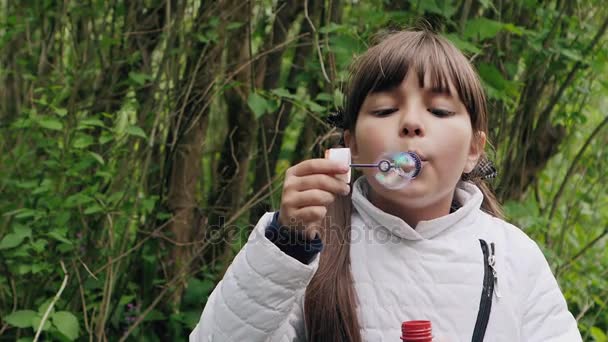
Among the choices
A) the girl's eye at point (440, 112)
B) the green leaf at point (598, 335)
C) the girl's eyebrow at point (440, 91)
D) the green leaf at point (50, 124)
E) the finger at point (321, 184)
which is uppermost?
the girl's eyebrow at point (440, 91)

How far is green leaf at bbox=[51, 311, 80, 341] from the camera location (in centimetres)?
233

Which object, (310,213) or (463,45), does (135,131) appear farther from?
(310,213)

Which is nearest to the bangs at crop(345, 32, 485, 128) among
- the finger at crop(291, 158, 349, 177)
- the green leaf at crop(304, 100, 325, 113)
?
the finger at crop(291, 158, 349, 177)

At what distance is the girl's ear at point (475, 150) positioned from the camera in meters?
1.63

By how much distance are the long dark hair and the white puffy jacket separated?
0.02 meters

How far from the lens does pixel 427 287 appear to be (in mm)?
1472

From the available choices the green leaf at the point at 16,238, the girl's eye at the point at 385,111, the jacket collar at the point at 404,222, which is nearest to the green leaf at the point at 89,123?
the green leaf at the point at 16,238

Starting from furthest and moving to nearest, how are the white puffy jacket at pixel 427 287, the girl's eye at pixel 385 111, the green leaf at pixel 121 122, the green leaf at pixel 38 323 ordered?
the green leaf at pixel 121 122 < the green leaf at pixel 38 323 < the girl's eye at pixel 385 111 < the white puffy jacket at pixel 427 287

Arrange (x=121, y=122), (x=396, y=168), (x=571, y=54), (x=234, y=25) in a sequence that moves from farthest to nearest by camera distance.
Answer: (x=121, y=122) < (x=234, y=25) < (x=571, y=54) < (x=396, y=168)

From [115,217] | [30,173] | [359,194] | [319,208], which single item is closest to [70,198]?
[115,217]

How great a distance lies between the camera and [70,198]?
8.45ft

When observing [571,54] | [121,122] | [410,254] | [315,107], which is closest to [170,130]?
[121,122]

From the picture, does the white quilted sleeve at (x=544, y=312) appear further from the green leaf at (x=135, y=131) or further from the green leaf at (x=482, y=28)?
the green leaf at (x=135, y=131)

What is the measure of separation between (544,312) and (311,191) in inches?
19.6
